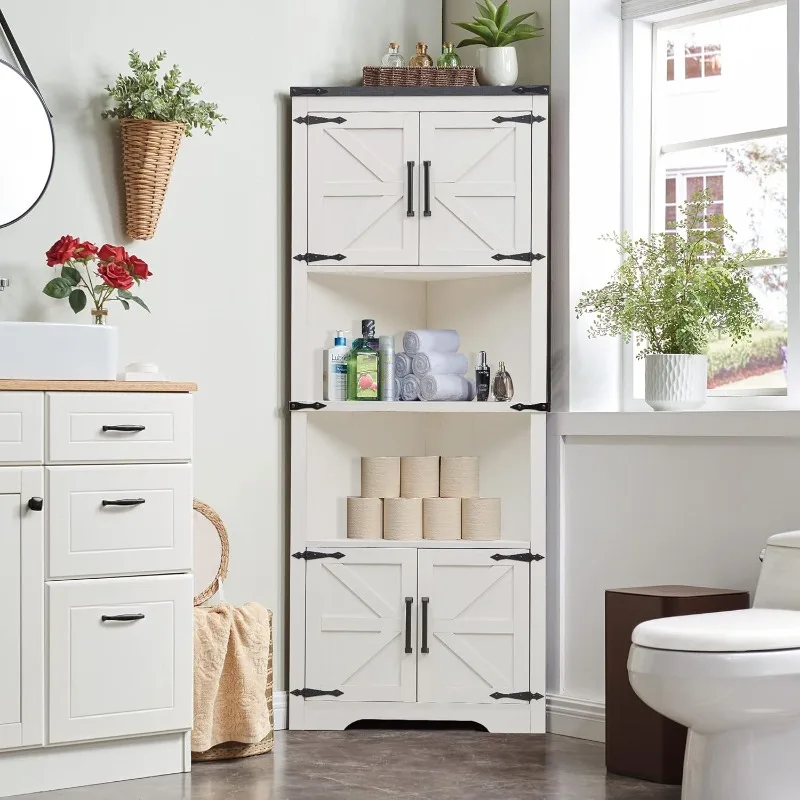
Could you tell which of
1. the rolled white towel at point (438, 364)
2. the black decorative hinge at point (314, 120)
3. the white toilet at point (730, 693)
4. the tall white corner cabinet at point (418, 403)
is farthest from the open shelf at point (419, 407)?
the white toilet at point (730, 693)

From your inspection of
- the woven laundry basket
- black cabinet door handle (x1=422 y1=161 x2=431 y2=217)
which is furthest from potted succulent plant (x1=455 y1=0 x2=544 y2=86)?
the woven laundry basket

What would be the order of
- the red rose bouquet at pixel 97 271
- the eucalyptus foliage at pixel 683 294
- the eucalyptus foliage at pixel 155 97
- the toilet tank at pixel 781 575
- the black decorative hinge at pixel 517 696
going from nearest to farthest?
the toilet tank at pixel 781 575
the red rose bouquet at pixel 97 271
the eucalyptus foliage at pixel 155 97
the eucalyptus foliage at pixel 683 294
the black decorative hinge at pixel 517 696

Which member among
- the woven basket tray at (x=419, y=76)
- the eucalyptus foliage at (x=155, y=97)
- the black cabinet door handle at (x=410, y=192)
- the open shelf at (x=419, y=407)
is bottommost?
the open shelf at (x=419, y=407)

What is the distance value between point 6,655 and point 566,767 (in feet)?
4.59

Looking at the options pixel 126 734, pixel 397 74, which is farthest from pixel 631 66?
pixel 126 734

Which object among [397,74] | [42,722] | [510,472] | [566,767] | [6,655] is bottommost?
[566,767]

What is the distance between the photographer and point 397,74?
11.3 ft

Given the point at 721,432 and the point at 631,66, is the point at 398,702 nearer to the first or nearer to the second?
the point at 721,432

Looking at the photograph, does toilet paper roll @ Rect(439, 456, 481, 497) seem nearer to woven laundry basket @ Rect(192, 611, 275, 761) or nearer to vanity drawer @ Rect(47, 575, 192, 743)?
→ woven laundry basket @ Rect(192, 611, 275, 761)

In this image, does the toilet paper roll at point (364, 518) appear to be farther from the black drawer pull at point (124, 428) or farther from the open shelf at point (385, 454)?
the black drawer pull at point (124, 428)

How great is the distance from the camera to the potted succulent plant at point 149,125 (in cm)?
306

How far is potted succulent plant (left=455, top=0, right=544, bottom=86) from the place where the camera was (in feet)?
11.4

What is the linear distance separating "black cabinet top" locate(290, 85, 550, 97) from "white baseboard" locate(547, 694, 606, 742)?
5.77ft

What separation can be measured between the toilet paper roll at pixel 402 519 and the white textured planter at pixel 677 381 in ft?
2.56
